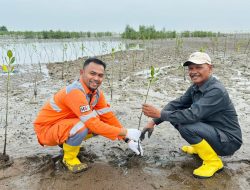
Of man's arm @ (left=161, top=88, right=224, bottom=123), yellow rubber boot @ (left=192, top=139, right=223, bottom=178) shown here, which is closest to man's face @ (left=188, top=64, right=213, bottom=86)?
man's arm @ (left=161, top=88, right=224, bottom=123)

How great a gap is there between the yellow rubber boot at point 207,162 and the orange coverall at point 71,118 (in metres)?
0.91

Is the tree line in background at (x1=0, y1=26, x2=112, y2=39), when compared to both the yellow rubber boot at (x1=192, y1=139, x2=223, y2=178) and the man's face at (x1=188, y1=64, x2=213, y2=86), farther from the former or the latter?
the yellow rubber boot at (x1=192, y1=139, x2=223, y2=178)

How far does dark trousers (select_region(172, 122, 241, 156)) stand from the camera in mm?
3336

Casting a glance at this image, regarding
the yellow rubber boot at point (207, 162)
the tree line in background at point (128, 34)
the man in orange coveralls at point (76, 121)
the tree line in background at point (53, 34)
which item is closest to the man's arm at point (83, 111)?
the man in orange coveralls at point (76, 121)

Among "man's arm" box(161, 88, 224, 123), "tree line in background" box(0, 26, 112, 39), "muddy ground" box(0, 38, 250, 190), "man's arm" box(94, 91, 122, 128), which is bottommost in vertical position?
"muddy ground" box(0, 38, 250, 190)

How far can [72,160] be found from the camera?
11.4 ft

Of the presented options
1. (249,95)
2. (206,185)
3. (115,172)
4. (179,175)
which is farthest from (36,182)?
(249,95)

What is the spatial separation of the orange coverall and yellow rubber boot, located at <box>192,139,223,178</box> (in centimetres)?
91

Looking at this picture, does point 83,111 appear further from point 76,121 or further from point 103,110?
point 103,110

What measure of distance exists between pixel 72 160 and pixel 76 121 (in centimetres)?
45

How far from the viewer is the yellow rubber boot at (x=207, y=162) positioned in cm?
333

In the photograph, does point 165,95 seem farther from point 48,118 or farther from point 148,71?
point 48,118

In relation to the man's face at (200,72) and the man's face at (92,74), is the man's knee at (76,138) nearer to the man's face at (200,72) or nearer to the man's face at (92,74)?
the man's face at (92,74)

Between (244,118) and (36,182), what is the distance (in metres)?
3.53
